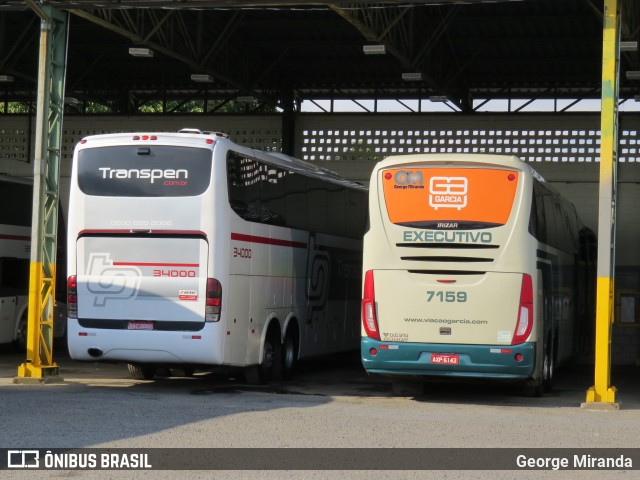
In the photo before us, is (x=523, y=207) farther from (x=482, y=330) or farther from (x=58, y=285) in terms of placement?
(x=58, y=285)

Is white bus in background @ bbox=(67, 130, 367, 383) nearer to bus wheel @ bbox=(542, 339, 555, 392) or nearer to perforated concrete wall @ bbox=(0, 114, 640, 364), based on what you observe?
bus wheel @ bbox=(542, 339, 555, 392)

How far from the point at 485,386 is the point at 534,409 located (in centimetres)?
379

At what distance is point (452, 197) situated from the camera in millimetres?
15781

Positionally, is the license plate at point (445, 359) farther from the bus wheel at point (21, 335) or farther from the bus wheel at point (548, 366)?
the bus wheel at point (21, 335)

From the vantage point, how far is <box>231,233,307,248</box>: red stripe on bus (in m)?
16.8

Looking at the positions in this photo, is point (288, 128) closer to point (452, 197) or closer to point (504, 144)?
point (504, 144)

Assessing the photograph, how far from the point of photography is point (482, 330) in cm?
1559

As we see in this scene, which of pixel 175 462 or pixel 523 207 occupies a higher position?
pixel 523 207

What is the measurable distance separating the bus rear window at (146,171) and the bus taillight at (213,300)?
125cm

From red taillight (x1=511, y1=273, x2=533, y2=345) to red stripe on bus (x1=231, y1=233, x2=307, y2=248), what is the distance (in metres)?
3.98

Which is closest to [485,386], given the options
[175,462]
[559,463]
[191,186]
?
[191,186]

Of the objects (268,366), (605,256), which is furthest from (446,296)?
(268,366)

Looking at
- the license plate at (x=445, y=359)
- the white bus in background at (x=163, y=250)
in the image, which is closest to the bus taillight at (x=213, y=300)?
the white bus in background at (x=163, y=250)

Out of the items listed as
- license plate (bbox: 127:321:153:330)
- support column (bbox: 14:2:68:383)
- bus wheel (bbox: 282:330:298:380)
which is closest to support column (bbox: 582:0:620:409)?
bus wheel (bbox: 282:330:298:380)
